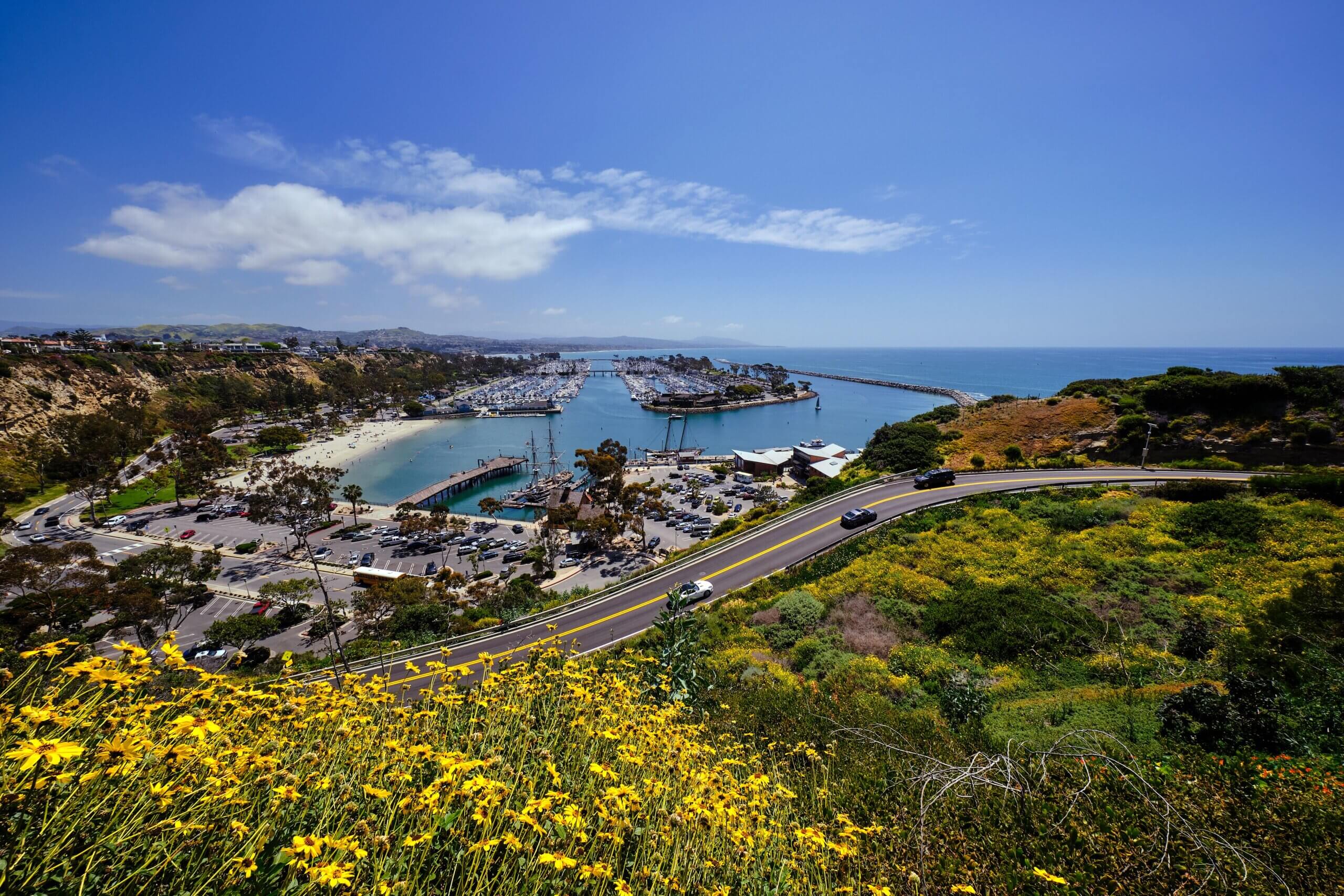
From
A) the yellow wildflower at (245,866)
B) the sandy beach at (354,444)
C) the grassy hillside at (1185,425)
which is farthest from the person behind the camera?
the sandy beach at (354,444)

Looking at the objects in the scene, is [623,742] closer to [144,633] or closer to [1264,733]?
[1264,733]

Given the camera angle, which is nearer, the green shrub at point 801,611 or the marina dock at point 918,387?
the green shrub at point 801,611

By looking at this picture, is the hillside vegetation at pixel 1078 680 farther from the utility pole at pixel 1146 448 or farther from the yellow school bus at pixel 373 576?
the yellow school bus at pixel 373 576

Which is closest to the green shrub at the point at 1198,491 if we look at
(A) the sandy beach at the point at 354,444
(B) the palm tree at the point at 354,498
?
(B) the palm tree at the point at 354,498

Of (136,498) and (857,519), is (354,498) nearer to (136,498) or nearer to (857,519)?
(136,498)

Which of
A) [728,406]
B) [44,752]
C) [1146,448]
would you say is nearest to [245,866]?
[44,752]

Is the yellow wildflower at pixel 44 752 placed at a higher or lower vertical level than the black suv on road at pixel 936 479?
higher

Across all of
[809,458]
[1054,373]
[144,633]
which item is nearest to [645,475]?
Answer: [809,458]
